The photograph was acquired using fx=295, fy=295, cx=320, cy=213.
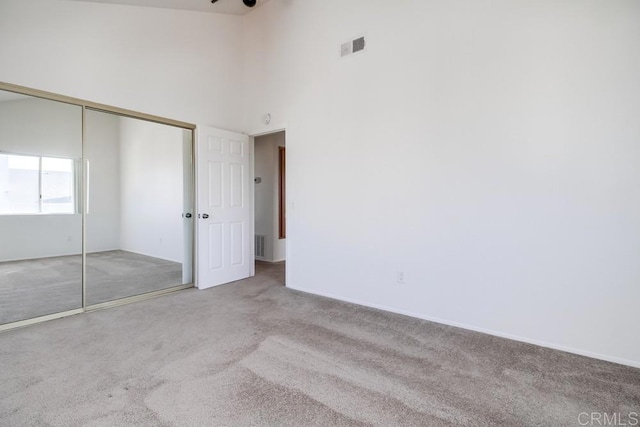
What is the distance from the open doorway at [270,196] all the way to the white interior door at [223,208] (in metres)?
1.22

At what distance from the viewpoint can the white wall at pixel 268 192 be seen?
5.77 m

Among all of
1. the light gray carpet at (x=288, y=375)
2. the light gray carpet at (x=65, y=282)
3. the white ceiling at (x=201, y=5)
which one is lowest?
the light gray carpet at (x=288, y=375)

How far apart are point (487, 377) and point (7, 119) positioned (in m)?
4.73

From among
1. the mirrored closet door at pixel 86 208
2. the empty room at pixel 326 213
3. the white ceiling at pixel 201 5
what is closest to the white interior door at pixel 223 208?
the empty room at pixel 326 213

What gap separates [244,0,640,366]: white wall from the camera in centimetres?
218

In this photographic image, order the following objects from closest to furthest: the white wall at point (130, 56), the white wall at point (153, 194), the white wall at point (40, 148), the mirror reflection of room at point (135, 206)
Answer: the white wall at point (130, 56), the white wall at point (40, 148), the mirror reflection of room at point (135, 206), the white wall at point (153, 194)

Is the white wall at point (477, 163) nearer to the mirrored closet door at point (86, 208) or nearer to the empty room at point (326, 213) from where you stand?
the empty room at point (326, 213)

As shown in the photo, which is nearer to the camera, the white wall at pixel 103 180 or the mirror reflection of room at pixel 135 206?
the white wall at pixel 103 180

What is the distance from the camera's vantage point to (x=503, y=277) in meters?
2.58

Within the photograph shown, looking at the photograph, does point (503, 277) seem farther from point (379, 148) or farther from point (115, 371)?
point (115, 371)

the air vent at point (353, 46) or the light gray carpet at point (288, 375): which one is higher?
the air vent at point (353, 46)

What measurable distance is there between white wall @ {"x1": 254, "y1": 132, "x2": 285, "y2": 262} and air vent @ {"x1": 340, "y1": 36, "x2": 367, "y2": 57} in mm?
2583

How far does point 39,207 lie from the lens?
339 centimetres

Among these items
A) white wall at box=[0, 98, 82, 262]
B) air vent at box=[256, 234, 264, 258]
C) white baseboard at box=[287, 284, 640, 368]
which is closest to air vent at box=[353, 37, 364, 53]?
white baseboard at box=[287, 284, 640, 368]
